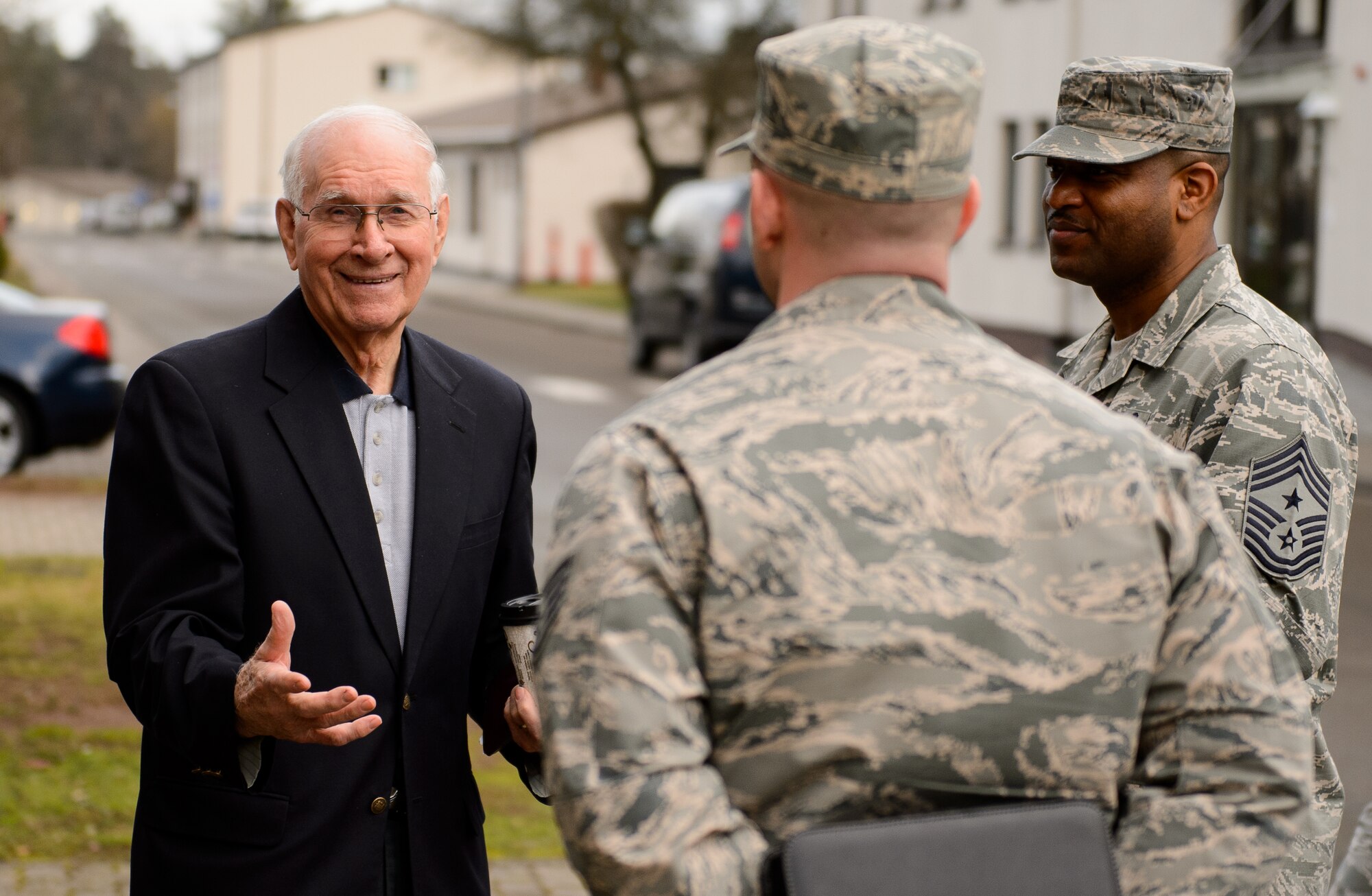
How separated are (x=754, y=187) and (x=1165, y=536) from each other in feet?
1.96

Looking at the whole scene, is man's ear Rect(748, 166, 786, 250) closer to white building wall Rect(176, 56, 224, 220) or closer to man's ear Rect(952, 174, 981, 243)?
man's ear Rect(952, 174, 981, 243)

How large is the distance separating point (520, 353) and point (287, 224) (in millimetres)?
21546

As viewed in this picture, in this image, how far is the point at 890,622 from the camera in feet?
5.75

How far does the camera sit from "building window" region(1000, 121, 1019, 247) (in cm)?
2602

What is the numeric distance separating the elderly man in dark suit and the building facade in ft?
43.8

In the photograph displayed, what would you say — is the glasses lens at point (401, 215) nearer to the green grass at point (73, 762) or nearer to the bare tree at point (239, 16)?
the green grass at point (73, 762)

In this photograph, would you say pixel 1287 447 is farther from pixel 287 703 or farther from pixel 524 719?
pixel 287 703

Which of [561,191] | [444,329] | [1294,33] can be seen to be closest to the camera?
[1294,33]

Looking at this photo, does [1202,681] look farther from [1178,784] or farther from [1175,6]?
[1175,6]

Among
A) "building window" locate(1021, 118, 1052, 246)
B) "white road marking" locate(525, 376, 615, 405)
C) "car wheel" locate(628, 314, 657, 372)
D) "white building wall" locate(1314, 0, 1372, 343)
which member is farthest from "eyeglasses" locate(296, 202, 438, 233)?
"building window" locate(1021, 118, 1052, 246)

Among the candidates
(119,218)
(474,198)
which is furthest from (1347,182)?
(119,218)

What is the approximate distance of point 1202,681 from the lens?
1840mm

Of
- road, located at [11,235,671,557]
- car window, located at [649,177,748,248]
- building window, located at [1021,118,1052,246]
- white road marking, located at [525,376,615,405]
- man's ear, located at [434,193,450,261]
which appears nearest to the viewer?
man's ear, located at [434,193,450,261]

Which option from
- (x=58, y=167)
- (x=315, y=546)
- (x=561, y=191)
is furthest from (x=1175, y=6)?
(x=58, y=167)
